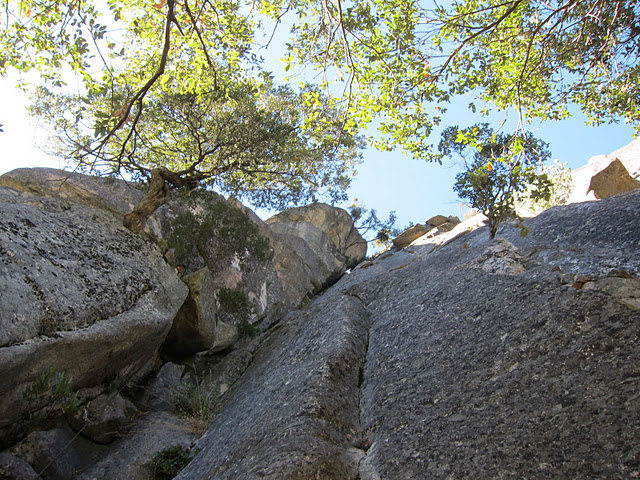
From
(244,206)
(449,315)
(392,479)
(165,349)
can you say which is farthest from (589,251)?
(244,206)

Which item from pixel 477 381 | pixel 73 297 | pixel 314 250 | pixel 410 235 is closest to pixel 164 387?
pixel 73 297

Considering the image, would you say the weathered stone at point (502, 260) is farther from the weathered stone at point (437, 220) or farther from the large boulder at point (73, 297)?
the weathered stone at point (437, 220)

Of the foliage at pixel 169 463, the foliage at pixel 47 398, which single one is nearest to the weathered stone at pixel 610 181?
the foliage at pixel 169 463

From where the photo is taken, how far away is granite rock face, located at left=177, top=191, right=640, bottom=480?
13.6 ft

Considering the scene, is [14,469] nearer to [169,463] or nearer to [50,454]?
[50,454]

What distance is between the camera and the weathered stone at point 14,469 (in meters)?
6.42

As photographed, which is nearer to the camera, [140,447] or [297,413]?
[297,413]

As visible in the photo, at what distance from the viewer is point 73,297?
7609 millimetres

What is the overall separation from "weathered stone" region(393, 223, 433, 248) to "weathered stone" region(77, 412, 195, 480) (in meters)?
25.6

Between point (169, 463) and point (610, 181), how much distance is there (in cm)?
2034

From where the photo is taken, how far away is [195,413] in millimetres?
9719

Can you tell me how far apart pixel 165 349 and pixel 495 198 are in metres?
12.3

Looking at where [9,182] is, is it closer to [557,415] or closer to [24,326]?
[24,326]

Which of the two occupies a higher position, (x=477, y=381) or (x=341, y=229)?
(x=341, y=229)
